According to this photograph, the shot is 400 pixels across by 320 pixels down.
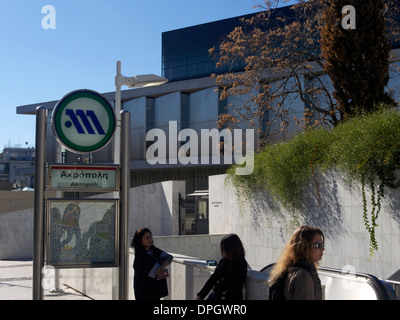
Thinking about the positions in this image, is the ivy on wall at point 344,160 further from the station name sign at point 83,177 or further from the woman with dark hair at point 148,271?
the station name sign at point 83,177

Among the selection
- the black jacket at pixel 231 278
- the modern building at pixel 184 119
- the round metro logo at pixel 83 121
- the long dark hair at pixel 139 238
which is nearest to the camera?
the black jacket at pixel 231 278

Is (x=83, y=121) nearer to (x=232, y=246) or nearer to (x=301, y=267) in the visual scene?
(x=232, y=246)

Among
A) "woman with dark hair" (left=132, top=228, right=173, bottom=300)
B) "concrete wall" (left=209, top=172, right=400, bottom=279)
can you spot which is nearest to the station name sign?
"woman with dark hair" (left=132, top=228, right=173, bottom=300)

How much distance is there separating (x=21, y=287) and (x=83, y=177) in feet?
25.6

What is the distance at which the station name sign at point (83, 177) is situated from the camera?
6762 mm

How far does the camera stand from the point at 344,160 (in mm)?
11289

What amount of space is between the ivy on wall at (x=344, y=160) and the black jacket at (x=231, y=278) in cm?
578

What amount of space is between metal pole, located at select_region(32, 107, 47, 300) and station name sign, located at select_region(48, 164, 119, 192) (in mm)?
142

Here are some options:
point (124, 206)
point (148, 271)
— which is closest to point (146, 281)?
point (148, 271)

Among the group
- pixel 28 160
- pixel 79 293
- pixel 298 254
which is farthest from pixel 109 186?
pixel 28 160

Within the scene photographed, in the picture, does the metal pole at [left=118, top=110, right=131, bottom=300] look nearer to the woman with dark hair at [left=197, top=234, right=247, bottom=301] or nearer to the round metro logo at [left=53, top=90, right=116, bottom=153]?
the round metro logo at [left=53, top=90, right=116, bottom=153]

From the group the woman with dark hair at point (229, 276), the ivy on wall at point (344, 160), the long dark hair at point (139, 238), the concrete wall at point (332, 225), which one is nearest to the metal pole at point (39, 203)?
the long dark hair at point (139, 238)

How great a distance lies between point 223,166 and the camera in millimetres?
34562
